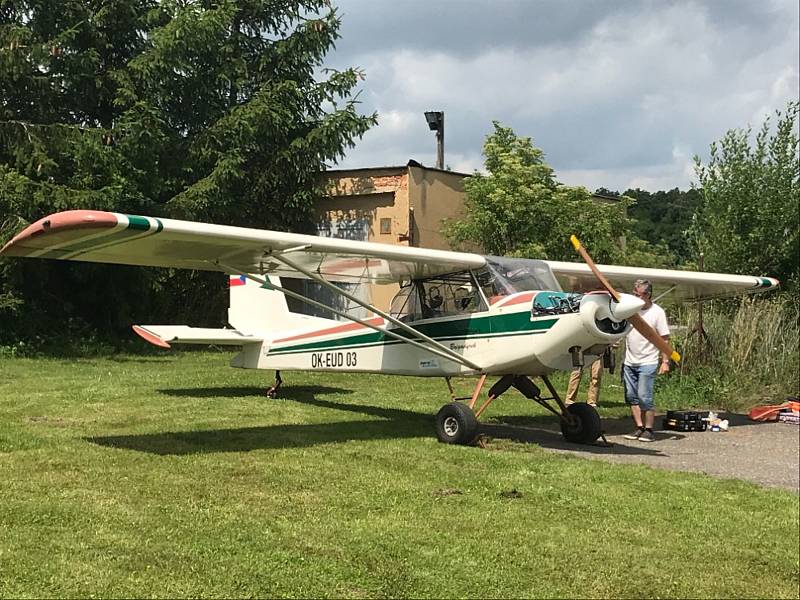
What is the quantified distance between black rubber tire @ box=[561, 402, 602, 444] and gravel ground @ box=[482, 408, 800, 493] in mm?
119

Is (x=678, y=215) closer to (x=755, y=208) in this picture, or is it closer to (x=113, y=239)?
(x=755, y=208)

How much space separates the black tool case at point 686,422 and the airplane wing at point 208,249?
305cm

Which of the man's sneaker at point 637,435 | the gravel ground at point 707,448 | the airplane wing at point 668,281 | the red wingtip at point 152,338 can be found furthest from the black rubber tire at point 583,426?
the red wingtip at point 152,338

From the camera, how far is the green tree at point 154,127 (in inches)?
651

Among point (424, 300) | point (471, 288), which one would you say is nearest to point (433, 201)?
point (424, 300)

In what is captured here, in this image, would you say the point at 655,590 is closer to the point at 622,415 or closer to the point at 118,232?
the point at 118,232

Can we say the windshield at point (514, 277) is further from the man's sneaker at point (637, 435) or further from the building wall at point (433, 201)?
the building wall at point (433, 201)

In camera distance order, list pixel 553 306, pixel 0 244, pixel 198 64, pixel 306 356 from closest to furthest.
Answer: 1. pixel 553 306
2. pixel 306 356
3. pixel 0 244
4. pixel 198 64

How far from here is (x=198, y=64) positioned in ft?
67.9

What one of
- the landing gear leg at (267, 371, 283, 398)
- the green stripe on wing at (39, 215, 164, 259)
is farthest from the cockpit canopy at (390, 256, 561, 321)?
the green stripe on wing at (39, 215, 164, 259)

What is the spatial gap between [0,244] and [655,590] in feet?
50.3

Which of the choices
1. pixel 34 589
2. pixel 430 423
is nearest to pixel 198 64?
pixel 430 423

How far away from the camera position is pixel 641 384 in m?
8.16

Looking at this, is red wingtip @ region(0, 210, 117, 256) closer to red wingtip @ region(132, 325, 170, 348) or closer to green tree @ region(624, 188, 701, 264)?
red wingtip @ region(132, 325, 170, 348)
